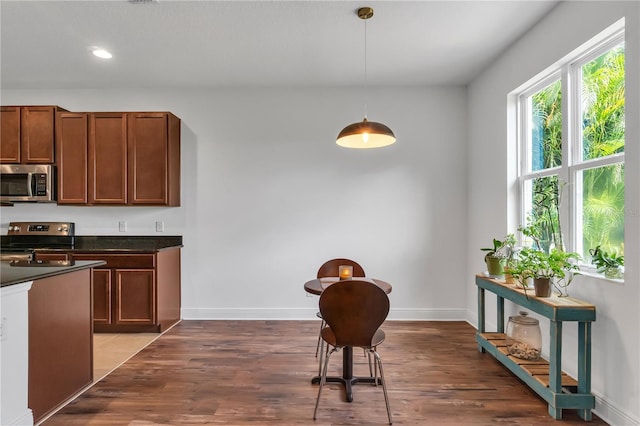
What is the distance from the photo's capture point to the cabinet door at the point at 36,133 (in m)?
3.82

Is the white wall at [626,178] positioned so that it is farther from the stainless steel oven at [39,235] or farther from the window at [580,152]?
the stainless steel oven at [39,235]

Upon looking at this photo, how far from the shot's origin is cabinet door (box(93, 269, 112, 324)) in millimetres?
3584

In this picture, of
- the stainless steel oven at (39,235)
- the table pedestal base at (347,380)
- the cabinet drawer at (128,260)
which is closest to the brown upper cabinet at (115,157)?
the stainless steel oven at (39,235)

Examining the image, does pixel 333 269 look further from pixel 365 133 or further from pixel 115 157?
pixel 115 157

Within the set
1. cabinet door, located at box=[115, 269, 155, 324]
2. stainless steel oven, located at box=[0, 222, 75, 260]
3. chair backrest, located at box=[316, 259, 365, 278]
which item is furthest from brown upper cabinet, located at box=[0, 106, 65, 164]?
chair backrest, located at box=[316, 259, 365, 278]

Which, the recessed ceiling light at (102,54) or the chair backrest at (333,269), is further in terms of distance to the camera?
the recessed ceiling light at (102,54)

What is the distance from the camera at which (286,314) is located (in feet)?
13.6

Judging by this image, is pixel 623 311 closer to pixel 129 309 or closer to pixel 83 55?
pixel 129 309

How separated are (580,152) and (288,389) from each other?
8.68ft

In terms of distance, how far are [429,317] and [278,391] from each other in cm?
232

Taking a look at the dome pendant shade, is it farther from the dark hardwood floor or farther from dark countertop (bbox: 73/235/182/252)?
dark countertop (bbox: 73/235/182/252)

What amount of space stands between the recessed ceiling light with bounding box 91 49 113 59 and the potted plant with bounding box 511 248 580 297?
13.0ft

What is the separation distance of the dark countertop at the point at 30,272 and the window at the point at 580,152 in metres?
3.31

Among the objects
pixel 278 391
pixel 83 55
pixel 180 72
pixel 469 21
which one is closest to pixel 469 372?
pixel 278 391
